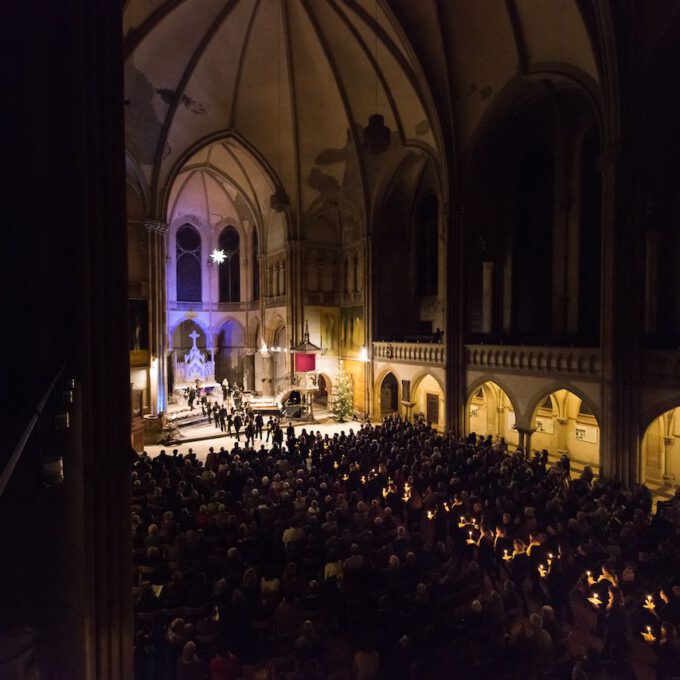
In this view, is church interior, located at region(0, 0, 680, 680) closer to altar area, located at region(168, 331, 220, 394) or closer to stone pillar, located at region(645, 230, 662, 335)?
stone pillar, located at region(645, 230, 662, 335)

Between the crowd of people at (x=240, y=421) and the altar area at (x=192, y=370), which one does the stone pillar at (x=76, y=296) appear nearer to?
the crowd of people at (x=240, y=421)

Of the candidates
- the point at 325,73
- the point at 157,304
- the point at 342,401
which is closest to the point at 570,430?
the point at 342,401

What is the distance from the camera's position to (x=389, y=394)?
91.8ft

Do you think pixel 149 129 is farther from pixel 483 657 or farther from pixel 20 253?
pixel 483 657

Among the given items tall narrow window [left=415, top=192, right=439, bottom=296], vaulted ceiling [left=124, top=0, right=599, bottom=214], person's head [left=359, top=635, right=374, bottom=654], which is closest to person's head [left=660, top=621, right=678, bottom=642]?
person's head [left=359, top=635, right=374, bottom=654]

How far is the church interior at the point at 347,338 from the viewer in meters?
5.31

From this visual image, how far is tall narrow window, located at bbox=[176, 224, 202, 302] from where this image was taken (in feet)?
124

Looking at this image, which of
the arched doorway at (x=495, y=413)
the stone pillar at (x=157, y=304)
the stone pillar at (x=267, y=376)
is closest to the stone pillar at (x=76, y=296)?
the arched doorway at (x=495, y=413)

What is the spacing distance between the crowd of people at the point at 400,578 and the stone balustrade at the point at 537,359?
5.00 meters

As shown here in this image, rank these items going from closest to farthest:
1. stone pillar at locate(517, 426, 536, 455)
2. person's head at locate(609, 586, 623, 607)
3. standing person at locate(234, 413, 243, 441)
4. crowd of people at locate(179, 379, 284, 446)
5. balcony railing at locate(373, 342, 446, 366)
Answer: person's head at locate(609, 586, 623, 607) → stone pillar at locate(517, 426, 536, 455) → crowd of people at locate(179, 379, 284, 446) → standing person at locate(234, 413, 243, 441) → balcony railing at locate(373, 342, 446, 366)

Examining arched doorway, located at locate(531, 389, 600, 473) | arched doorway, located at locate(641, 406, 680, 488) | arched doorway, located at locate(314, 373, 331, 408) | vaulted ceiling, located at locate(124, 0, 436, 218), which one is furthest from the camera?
arched doorway, located at locate(314, 373, 331, 408)

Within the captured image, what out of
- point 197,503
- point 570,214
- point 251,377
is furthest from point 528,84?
point 251,377

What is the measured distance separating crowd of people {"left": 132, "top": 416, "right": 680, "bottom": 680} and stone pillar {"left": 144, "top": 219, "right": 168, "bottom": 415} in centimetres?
1231

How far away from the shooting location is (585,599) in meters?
7.07
